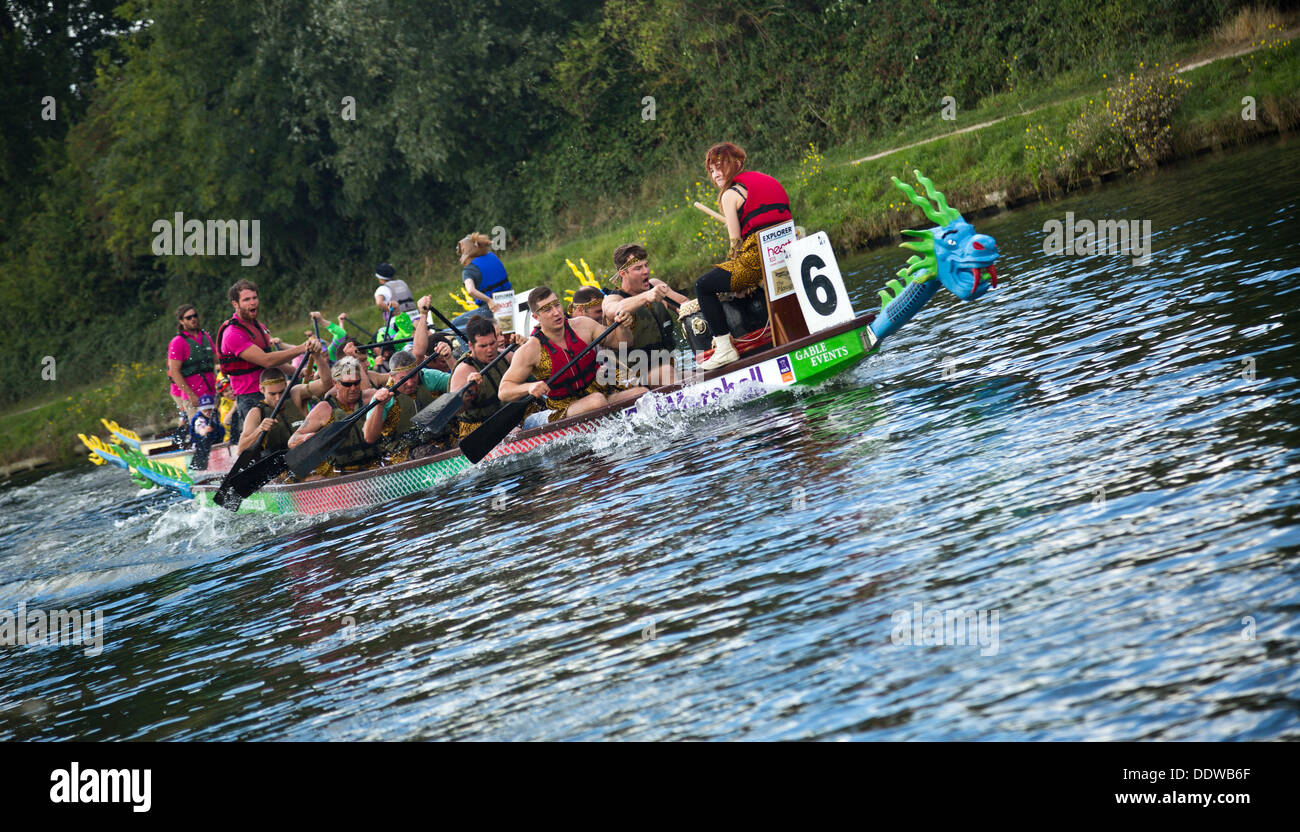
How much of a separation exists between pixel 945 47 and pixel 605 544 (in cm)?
→ 2549

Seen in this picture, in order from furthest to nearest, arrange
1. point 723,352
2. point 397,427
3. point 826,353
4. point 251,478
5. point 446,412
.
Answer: point 251,478 < point 397,427 < point 446,412 < point 723,352 < point 826,353

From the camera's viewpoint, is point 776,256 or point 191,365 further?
point 191,365

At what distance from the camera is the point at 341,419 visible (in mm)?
14297

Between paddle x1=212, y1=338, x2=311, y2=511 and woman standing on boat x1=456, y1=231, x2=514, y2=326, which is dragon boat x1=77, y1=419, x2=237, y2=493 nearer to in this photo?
paddle x1=212, y1=338, x2=311, y2=511

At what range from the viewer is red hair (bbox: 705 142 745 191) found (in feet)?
39.6

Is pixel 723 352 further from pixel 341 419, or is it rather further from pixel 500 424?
pixel 341 419

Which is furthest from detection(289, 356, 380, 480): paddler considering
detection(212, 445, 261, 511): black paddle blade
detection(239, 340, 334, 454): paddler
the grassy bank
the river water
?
the grassy bank

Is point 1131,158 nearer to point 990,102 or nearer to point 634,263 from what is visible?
point 990,102

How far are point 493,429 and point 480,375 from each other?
78cm

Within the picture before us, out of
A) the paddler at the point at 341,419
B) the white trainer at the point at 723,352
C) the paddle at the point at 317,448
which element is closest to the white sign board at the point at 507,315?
the paddler at the point at 341,419

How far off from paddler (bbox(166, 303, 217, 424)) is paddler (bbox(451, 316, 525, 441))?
681 centimetres

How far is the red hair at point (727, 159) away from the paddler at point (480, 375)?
3.43 meters

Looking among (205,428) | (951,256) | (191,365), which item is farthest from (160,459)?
(951,256)
